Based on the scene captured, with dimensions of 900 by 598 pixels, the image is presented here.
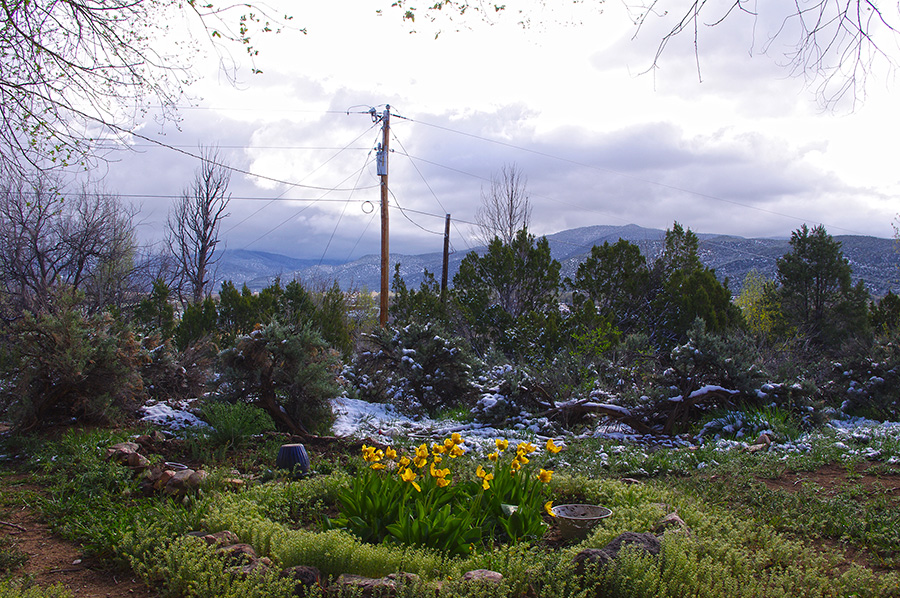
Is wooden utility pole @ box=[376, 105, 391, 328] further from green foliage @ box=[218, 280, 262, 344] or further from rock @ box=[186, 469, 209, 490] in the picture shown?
rock @ box=[186, 469, 209, 490]

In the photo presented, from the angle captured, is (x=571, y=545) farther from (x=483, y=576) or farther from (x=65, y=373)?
(x=65, y=373)

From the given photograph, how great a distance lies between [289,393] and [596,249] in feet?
33.9

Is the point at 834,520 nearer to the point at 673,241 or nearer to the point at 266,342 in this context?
the point at 266,342

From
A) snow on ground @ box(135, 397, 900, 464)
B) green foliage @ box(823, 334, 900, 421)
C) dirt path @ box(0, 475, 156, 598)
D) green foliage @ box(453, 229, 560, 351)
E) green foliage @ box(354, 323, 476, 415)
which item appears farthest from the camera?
green foliage @ box(453, 229, 560, 351)

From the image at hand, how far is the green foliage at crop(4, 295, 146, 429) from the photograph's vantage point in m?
6.29

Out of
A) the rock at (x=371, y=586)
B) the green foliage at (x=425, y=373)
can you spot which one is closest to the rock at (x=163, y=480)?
the rock at (x=371, y=586)

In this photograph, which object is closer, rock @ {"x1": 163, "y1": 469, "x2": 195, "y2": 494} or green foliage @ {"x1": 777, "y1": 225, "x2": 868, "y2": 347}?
rock @ {"x1": 163, "y1": 469, "x2": 195, "y2": 494}

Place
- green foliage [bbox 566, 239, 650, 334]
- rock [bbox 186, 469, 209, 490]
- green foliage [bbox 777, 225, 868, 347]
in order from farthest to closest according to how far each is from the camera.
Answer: green foliage [bbox 777, 225, 868, 347], green foliage [bbox 566, 239, 650, 334], rock [bbox 186, 469, 209, 490]

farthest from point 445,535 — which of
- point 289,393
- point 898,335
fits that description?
point 898,335

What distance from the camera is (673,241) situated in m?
17.0

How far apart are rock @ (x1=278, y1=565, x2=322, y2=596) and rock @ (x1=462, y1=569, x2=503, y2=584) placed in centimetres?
68

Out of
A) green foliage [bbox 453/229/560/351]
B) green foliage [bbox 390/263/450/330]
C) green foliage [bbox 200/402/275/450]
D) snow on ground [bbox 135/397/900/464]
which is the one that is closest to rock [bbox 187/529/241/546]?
green foliage [bbox 200/402/275/450]

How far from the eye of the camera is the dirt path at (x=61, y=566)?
3020 mm

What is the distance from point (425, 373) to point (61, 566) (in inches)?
268
